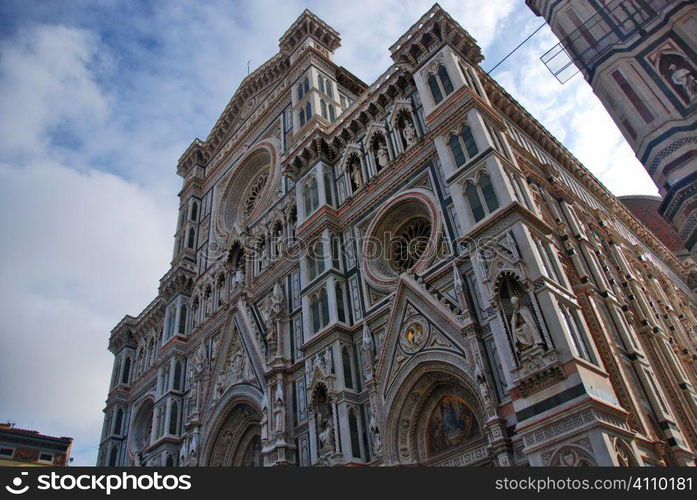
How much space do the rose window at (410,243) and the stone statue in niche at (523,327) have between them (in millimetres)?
4808

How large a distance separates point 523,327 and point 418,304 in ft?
12.0

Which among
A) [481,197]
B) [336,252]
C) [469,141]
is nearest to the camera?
[481,197]

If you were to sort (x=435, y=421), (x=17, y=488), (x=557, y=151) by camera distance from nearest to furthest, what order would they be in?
1. (x=17, y=488)
2. (x=435, y=421)
3. (x=557, y=151)

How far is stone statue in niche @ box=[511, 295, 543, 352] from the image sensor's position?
40.2 ft

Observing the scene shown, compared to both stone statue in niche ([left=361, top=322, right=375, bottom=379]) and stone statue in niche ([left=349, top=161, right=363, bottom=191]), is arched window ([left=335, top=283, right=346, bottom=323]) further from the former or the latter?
stone statue in niche ([left=349, top=161, right=363, bottom=191])

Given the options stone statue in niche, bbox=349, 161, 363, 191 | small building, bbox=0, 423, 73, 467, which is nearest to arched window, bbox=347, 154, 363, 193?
stone statue in niche, bbox=349, 161, 363, 191

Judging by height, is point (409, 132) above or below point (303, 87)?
below

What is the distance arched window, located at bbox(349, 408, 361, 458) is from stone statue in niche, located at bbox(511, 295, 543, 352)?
5570 mm

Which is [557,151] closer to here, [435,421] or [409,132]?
[409,132]

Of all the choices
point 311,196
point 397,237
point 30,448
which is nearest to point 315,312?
point 397,237

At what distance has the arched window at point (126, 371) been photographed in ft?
104

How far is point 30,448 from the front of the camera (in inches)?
1586

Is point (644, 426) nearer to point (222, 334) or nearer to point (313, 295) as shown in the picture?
point (313, 295)

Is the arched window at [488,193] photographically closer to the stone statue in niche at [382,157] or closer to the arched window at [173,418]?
the stone statue in niche at [382,157]
